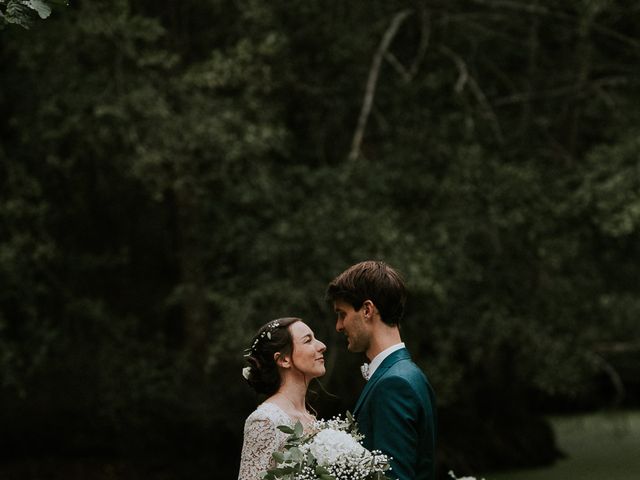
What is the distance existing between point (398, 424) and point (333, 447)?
10.4 inches

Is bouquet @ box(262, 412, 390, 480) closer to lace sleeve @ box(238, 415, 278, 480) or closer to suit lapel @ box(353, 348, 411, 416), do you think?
suit lapel @ box(353, 348, 411, 416)

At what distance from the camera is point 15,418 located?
14.4 metres

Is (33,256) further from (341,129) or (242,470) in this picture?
(242,470)

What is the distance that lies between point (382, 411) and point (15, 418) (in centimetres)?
1146

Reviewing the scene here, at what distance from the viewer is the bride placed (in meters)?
4.66

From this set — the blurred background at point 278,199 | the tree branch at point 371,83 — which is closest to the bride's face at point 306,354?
the blurred background at point 278,199

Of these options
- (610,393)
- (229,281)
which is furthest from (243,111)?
(610,393)

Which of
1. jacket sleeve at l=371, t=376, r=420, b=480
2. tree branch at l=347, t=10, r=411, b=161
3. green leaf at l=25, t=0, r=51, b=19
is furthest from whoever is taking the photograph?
tree branch at l=347, t=10, r=411, b=161

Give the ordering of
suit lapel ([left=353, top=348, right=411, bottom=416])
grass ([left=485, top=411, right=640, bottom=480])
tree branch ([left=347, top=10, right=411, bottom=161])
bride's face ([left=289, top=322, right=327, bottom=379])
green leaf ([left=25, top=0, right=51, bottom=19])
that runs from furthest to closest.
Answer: grass ([left=485, top=411, right=640, bottom=480]), tree branch ([left=347, top=10, right=411, bottom=161]), bride's face ([left=289, top=322, right=327, bottom=379]), green leaf ([left=25, top=0, right=51, bottom=19]), suit lapel ([left=353, top=348, right=411, bottom=416])

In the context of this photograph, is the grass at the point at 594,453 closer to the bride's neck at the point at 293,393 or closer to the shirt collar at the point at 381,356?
the bride's neck at the point at 293,393

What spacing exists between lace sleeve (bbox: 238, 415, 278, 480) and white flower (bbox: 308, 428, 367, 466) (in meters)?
0.73

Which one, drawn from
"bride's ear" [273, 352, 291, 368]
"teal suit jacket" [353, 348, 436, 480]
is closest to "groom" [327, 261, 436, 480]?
"teal suit jacket" [353, 348, 436, 480]

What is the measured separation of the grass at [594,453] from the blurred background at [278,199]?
6.8 inches

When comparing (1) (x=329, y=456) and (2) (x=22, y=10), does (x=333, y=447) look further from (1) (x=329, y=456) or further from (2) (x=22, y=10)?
(2) (x=22, y=10)
